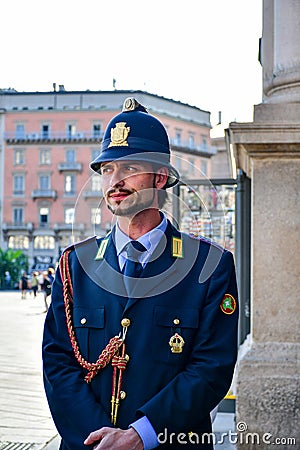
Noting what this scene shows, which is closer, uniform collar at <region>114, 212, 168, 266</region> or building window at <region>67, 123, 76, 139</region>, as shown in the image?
uniform collar at <region>114, 212, 168, 266</region>

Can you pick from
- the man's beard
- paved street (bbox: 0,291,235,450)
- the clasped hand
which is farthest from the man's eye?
paved street (bbox: 0,291,235,450)

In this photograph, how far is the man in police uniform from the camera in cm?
254

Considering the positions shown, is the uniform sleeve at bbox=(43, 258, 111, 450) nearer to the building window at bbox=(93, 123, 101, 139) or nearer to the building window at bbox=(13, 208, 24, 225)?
the building window at bbox=(93, 123, 101, 139)

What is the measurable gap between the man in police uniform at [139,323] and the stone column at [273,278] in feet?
8.11

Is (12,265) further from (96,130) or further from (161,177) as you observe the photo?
(161,177)

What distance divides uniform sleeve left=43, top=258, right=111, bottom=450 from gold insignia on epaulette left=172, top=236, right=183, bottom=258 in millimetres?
438

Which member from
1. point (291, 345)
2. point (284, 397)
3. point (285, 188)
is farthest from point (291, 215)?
point (284, 397)

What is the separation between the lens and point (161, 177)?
2.81 m

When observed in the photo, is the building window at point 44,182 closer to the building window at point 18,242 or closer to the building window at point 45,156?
the building window at point 45,156

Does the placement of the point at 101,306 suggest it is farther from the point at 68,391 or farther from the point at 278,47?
the point at 278,47

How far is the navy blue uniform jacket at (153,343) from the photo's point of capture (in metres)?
2.55

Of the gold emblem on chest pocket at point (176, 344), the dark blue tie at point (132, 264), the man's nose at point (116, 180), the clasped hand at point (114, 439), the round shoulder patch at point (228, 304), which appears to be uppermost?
the man's nose at point (116, 180)

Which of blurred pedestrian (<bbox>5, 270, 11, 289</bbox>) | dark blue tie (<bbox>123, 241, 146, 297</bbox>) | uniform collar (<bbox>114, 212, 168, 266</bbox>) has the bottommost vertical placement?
blurred pedestrian (<bbox>5, 270, 11, 289</bbox>)

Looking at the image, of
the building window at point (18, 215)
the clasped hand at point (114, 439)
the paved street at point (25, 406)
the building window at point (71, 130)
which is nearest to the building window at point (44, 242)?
the building window at point (18, 215)
